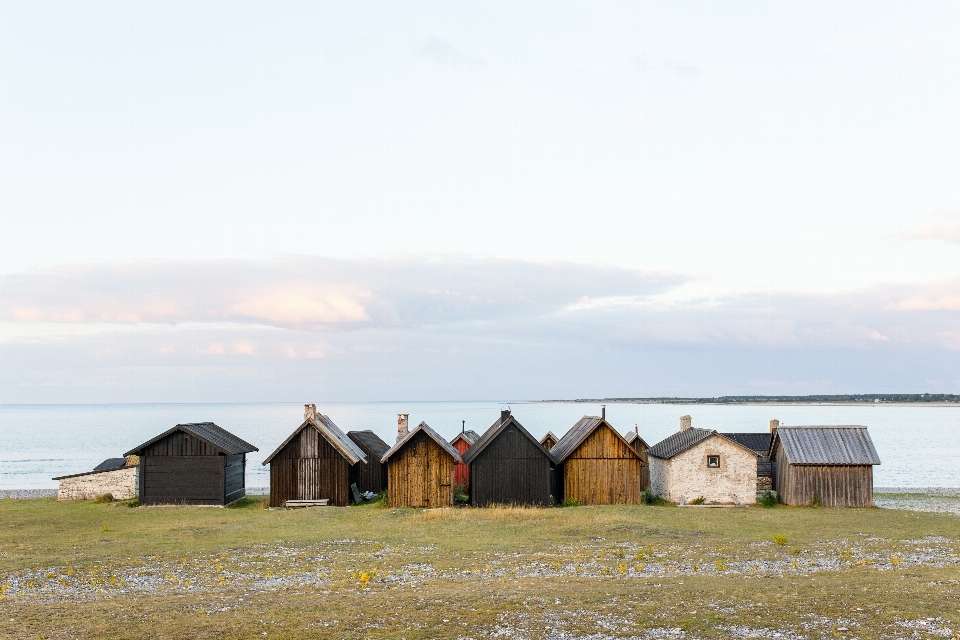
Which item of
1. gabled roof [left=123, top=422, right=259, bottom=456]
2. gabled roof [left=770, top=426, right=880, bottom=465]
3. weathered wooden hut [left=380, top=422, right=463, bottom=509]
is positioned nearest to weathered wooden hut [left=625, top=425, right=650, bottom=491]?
gabled roof [left=770, top=426, right=880, bottom=465]

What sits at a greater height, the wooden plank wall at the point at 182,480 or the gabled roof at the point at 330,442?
the gabled roof at the point at 330,442

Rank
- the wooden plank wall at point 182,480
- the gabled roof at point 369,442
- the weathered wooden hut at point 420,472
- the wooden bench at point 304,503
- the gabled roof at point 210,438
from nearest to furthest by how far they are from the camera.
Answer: the weathered wooden hut at point 420,472
the wooden bench at point 304,503
the wooden plank wall at point 182,480
the gabled roof at point 210,438
the gabled roof at point 369,442

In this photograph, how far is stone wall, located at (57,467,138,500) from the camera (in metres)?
52.4

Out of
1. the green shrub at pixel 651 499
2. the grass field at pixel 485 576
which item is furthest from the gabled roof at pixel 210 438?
the green shrub at pixel 651 499

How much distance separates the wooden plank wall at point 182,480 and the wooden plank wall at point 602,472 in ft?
66.7

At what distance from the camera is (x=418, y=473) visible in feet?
152

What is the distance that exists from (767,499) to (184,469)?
3409cm

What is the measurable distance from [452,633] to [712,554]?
46.1 ft

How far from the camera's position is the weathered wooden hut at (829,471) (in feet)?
152

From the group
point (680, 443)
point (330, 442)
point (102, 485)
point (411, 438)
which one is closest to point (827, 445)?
point (680, 443)

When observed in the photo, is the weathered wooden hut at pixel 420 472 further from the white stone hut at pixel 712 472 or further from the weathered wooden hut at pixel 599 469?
the white stone hut at pixel 712 472

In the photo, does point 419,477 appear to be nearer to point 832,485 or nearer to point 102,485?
point 102,485

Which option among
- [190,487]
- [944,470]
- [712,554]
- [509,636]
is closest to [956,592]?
[712,554]

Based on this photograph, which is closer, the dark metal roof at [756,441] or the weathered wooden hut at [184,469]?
the weathered wooden hut at [184,469]
